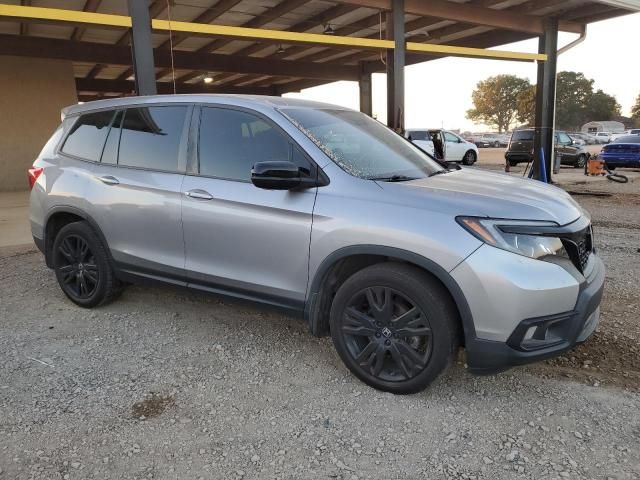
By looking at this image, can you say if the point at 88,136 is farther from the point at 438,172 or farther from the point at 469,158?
the point at 469,158

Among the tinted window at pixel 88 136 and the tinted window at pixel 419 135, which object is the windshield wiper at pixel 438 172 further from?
the tinted window at pixel 419 135

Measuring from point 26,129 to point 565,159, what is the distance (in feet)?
59.8

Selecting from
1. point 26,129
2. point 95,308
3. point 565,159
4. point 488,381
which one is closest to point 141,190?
point 95,308

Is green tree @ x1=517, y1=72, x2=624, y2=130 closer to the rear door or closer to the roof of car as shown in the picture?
→ the roof of car

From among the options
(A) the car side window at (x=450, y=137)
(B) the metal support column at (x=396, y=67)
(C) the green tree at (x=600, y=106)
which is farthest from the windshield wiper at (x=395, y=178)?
(C) the green tree at (x=600, y=106)

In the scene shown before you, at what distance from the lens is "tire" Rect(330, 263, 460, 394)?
266 centimetres

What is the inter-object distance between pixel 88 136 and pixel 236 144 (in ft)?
5.29

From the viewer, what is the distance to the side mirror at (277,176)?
2.88m

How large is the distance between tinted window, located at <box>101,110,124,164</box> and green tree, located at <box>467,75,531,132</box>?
302 ft

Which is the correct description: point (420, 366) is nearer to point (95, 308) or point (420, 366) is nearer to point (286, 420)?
point (286, 420)

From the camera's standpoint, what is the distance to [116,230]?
152 inches

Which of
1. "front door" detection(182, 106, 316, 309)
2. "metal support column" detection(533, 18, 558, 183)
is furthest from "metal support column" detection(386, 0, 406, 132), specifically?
"front door" detection(182, 106, 316, 309)

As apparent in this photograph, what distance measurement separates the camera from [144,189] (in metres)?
3.66

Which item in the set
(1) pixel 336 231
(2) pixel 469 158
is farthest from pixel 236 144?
(2) pixel 469 158
